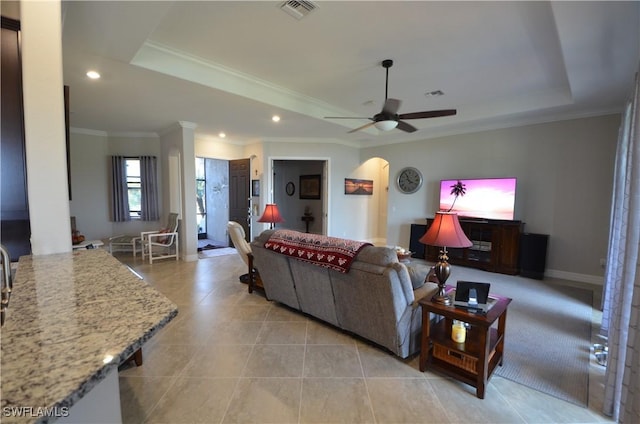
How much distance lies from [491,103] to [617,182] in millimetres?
2340

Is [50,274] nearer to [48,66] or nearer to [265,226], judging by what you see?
[48,66]

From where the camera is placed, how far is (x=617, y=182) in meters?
2.95

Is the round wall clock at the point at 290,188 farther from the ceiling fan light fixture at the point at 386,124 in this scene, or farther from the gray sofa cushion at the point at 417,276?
the gray sofa cushion at the point at 417,276

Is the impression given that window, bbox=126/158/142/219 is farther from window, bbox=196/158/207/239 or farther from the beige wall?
the beige wall

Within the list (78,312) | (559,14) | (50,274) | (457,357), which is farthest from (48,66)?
(559,14)

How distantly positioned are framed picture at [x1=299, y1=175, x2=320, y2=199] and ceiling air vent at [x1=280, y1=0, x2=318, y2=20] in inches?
241

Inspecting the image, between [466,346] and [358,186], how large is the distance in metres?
5.61

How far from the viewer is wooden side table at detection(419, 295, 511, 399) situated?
1.93m

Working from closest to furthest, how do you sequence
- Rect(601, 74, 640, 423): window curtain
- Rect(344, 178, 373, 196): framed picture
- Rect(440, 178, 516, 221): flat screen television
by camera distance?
Rect(601, 74, 640, 423): window curtain
Rect(440, 178, 516, 221): flat screen television
Rect(344, 178, 373, 196): framed picture

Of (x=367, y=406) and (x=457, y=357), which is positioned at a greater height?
(x=457, y=357)

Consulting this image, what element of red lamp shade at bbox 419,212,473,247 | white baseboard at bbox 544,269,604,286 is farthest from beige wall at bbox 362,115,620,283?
red lamp shade at bbox 419,212,473,247

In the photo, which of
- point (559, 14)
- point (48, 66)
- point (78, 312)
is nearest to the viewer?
point (78, 312)

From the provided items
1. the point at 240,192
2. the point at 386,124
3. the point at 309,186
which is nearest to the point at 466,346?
the point at 386,124

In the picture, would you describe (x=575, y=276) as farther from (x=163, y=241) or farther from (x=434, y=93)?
(x=163, y=241)
